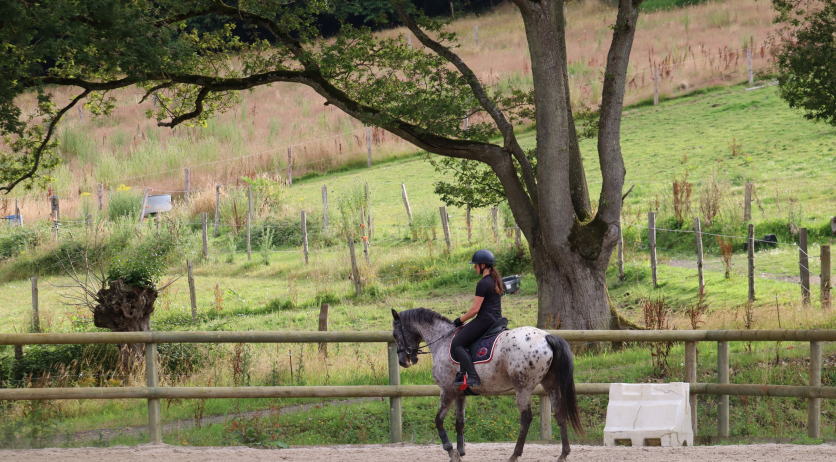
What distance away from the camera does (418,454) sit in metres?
8.16

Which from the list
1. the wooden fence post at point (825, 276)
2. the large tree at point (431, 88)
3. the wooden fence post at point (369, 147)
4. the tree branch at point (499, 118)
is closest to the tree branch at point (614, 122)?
the large tree at point (431, 88)

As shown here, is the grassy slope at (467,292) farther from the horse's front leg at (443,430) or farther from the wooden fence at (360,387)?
the horse's front leg at (443,430)

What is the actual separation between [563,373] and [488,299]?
96 cm

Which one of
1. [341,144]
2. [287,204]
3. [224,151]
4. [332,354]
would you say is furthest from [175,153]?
[332,354]

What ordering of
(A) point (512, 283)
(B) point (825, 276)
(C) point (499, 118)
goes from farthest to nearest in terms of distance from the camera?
(A) point (512, 283) → (B) point (825, 276) → (C) point (499, 118)

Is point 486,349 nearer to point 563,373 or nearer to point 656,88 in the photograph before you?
point 563,373

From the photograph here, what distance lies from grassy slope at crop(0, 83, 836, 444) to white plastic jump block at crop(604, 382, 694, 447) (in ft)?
5.16

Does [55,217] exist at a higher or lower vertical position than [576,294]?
higher

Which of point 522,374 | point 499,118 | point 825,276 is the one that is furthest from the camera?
point 825,276

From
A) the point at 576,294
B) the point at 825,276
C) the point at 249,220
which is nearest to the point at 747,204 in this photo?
the point at 825,276

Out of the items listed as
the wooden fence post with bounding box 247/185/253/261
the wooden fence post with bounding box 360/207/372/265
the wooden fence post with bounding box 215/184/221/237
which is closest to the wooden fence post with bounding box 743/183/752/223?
the wooden fence post with bounding box 360/207/372/265

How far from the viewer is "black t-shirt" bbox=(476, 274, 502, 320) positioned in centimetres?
749

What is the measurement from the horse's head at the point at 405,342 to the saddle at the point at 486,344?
49 centimetres

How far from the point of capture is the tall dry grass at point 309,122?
38781mm
